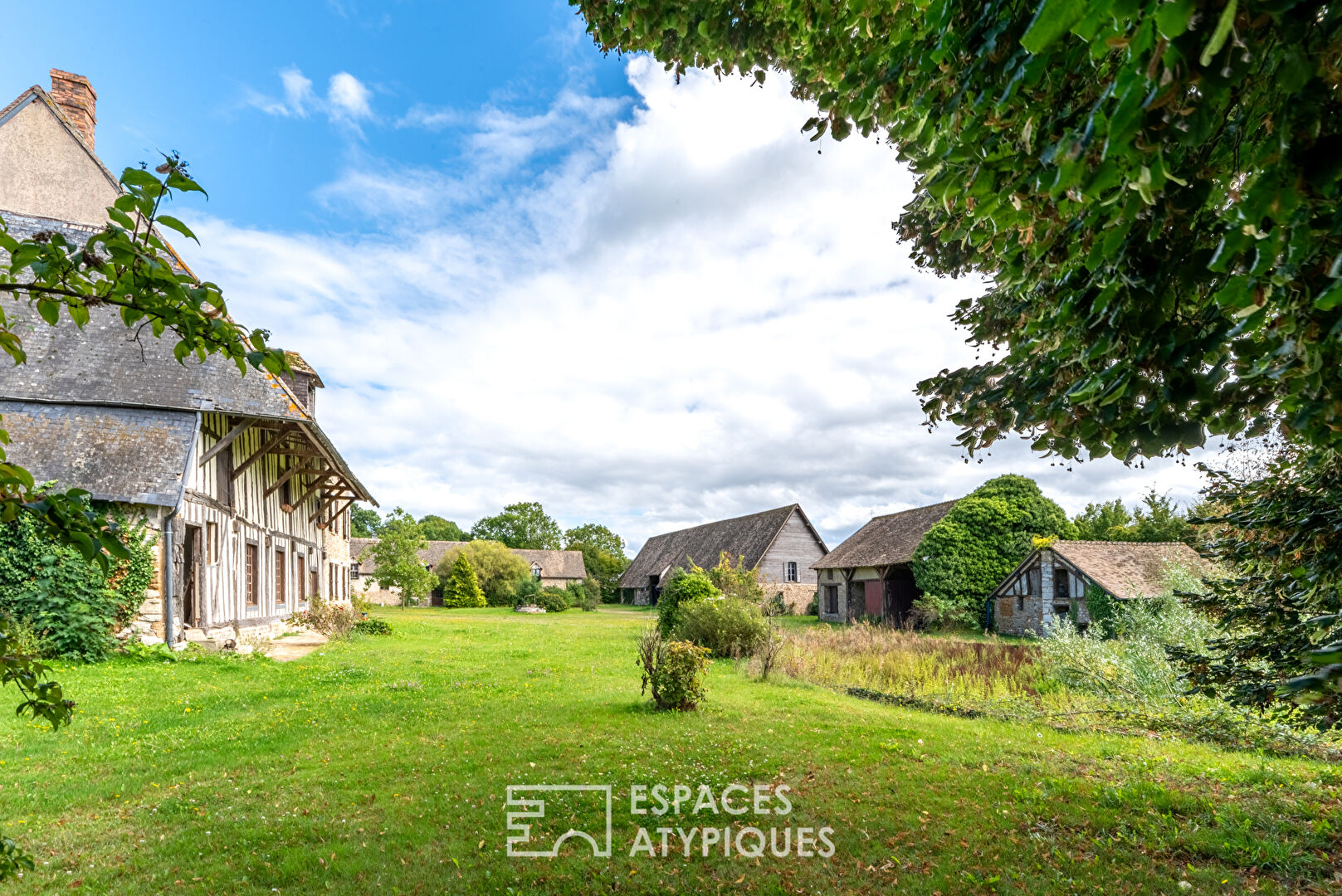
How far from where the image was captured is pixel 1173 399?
2529mm

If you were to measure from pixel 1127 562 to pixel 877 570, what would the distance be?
986 cm

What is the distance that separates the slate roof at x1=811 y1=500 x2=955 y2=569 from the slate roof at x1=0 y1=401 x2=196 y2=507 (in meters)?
22.3

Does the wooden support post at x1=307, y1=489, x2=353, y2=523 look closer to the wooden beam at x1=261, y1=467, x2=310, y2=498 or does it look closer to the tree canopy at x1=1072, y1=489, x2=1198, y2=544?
the wooden beam at x1=261, y1=467, x2=310, y2=498

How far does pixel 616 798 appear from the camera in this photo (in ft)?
18.4

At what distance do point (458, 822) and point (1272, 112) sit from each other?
5778mm

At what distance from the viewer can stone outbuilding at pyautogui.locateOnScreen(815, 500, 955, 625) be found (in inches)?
1093

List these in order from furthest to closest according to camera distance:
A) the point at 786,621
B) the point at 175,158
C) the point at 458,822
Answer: the point at 786,621 → the point at 458,822 → the point at 175,158

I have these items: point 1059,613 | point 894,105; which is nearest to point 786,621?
point 1059,613

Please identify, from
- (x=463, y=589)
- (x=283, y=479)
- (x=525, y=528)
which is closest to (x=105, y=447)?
(x=283, y=479)

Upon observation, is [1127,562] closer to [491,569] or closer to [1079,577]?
[1079,577]

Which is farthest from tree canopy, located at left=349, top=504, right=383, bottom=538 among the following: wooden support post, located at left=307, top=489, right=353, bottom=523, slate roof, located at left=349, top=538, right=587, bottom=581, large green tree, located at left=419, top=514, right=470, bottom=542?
wooden support post, located at left=307, top=489, right=353, bottom=523

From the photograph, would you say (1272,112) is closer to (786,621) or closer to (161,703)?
(161,703)

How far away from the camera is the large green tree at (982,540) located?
2409 cm

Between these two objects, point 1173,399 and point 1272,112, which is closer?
point 1272,112
